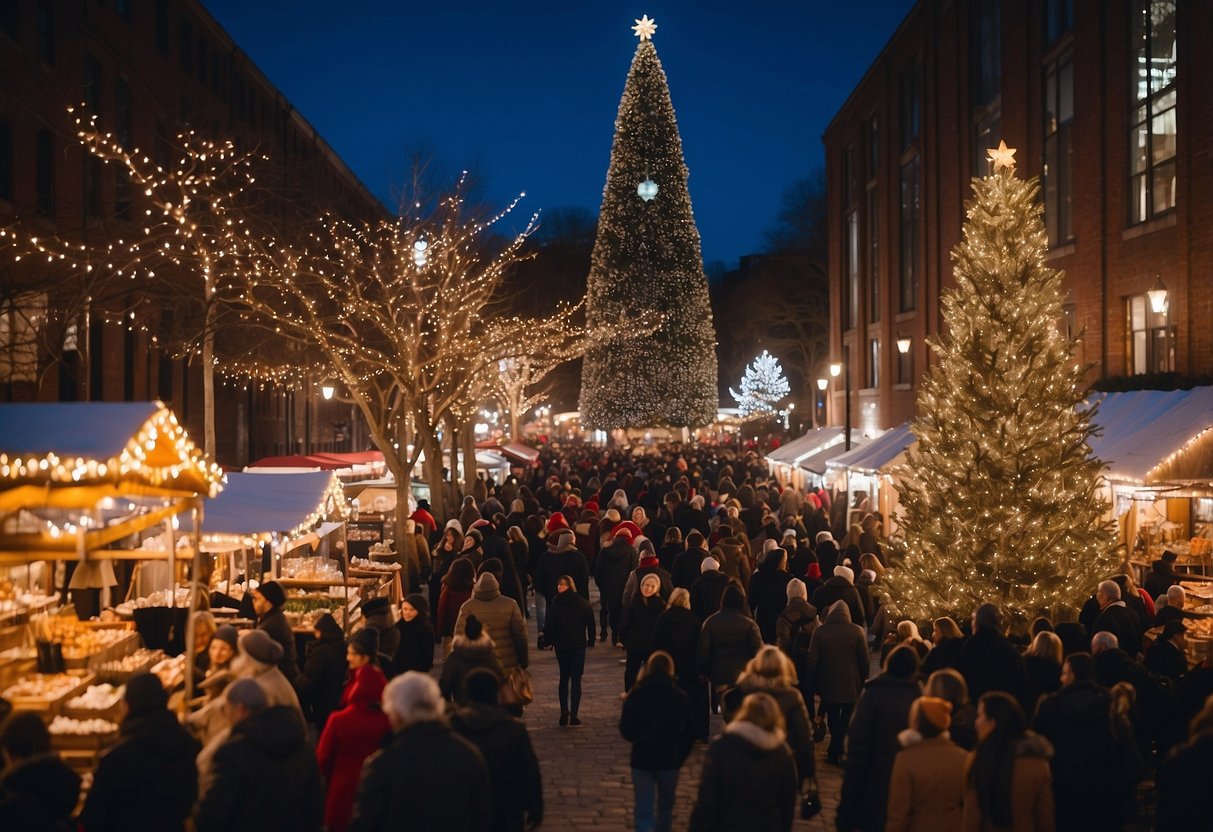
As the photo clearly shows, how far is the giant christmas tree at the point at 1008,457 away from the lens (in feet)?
41.0

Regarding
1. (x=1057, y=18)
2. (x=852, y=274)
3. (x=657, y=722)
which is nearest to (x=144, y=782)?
(x=657, y=722)

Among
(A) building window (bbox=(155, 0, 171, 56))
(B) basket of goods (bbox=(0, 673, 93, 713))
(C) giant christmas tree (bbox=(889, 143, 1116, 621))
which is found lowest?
(B) basket of goods (bbox=(0, 673, 93, 713))

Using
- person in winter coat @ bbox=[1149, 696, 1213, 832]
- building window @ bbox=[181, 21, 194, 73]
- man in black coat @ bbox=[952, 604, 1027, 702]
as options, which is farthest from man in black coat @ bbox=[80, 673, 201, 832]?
building window @ bbox=[181, 21, 194, 73]

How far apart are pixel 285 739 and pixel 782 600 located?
8218 mm

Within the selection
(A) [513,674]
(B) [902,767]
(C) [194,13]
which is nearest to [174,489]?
(A) [513,674]

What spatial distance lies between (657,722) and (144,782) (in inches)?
122

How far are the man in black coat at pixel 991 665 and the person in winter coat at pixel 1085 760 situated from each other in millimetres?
1564

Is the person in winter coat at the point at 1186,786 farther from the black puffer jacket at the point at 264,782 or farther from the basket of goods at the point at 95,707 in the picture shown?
the basket of goods at the point at 95,707

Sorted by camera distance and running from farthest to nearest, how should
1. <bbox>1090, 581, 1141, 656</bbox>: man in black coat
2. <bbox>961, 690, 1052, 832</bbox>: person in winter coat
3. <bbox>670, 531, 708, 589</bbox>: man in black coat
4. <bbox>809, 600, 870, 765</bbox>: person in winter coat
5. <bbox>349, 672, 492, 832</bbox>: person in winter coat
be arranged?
<bbox>670, 531, 708, 589</bbox>: man in black coat → <bbox>1090, 581, 1141, 656</bbox>: man in black coat → <bbox>809, 600, 870, 765</bbox>: person in winter coat → <bbox>961, 690, 1052, 832</bbox>: person in winter coat → <bbox>349, 672, 492, 832</bbox>: person in winter coat

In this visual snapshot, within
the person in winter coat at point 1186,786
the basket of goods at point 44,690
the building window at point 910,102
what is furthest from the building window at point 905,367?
the person in winter coat at point 1186,786

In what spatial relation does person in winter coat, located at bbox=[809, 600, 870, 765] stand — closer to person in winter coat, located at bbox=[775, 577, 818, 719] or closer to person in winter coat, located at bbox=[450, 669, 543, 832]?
person in winter coat, located at bbox=[775, 577, 818, 719]

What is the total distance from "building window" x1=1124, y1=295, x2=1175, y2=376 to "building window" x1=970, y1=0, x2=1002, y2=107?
8731 millimetres

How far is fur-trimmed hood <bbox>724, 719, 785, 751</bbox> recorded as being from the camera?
20.1ft

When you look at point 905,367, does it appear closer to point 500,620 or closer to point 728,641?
point 728,641
